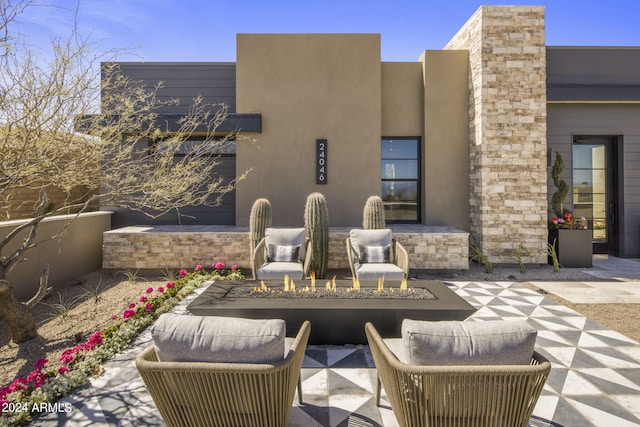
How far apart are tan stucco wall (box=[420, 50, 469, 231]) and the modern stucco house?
23mm

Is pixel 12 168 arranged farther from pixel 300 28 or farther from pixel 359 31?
pixel 359 31

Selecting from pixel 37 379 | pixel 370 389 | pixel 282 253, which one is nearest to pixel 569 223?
pixel 282 253

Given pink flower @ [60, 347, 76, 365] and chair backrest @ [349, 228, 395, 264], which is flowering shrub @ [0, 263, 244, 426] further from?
chair backrest @ [349, 228, 395, 264]

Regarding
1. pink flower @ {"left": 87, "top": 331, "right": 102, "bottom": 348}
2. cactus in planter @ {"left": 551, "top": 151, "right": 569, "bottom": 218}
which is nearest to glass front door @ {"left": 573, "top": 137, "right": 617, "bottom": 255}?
cactus in planter @ {"left": 551, "top": 151, "right": 569, "bottom": 218}

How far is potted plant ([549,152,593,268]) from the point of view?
713 cm

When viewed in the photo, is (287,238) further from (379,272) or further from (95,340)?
(95,340)

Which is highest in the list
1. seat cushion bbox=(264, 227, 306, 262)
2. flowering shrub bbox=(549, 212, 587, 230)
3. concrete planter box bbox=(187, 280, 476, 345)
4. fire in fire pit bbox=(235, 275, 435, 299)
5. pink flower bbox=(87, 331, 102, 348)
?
flowering shrub bbox=(549, 212, 587, 230)

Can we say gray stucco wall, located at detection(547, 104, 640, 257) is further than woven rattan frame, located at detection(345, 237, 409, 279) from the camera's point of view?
Yes

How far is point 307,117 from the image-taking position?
7.81m

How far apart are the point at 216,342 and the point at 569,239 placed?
7.85 m

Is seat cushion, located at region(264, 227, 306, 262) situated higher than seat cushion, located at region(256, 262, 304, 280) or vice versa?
seat cushion, located at region(264, 227, 306, 262)

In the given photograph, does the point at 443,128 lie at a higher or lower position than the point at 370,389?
higher

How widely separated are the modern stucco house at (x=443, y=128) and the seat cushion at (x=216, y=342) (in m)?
5.84

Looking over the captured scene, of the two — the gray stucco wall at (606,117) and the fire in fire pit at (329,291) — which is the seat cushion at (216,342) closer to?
the fire in fire pit at (329,291)
